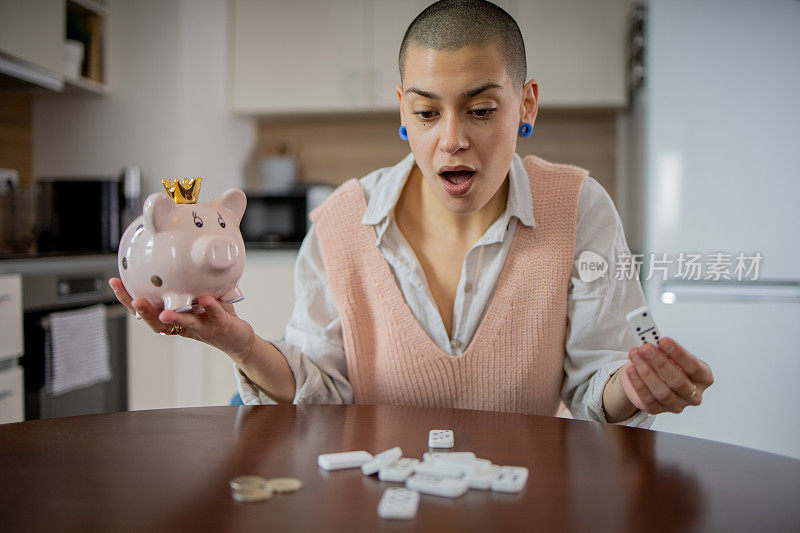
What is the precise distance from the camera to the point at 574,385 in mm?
1270

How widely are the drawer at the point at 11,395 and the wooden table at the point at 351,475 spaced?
132cm

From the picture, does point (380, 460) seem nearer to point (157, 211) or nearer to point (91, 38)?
point (157, 211)

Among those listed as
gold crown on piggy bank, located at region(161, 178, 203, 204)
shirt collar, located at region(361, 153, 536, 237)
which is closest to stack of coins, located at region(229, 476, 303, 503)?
gold crown on piggy bank, located at region(161, 178, 203, 204)

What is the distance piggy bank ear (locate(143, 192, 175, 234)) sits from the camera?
88cm

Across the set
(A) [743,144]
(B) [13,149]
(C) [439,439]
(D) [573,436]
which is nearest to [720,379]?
(A) [743,144]

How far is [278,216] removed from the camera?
11.2ft

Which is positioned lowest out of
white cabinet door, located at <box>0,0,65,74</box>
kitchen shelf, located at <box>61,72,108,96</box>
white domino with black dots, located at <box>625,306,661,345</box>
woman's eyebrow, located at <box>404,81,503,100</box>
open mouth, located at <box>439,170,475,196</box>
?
white domino with black dots, located at <box>625,306,661,345</box>

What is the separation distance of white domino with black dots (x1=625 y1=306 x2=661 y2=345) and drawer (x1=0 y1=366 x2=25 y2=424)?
1876 millimetres

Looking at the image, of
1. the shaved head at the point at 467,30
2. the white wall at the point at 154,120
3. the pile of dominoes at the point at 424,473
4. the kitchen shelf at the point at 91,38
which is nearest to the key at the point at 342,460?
the pile of dominoes at the point at 424,473

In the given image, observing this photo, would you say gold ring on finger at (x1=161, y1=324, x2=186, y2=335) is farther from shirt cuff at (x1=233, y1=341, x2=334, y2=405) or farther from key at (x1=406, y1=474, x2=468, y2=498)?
key at (x1=406, y1=474, x2=468, y2=498)

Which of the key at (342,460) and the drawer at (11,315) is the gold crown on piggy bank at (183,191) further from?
the drawer at (11,315)

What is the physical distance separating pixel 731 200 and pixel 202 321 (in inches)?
78.6

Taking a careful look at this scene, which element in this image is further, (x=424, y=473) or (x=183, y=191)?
(x=183, y=191)

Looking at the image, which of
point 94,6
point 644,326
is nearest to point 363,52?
point 94,6
